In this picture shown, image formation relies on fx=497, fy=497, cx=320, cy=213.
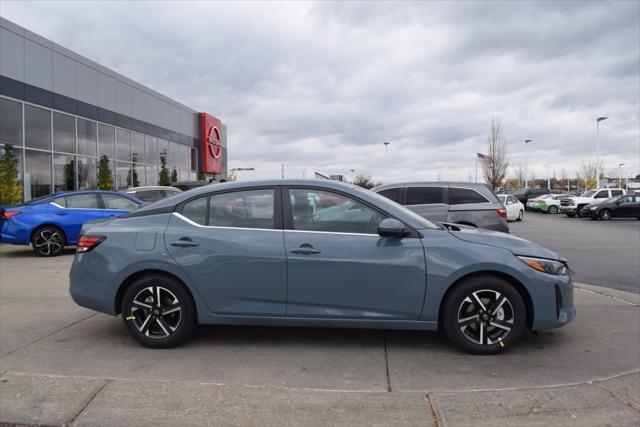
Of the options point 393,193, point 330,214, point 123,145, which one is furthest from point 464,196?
point 123,145

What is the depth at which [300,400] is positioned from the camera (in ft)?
10.9

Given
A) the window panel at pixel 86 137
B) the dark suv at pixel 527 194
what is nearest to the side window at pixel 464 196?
the window panel at pixel 86 137

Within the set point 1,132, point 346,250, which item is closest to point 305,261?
point 346,250

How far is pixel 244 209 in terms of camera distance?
447 cm

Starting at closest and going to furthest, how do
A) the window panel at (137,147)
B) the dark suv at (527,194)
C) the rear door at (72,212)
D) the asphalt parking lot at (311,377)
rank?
the asphalt parking lot at (311,377) < the rear door at (72,212) < the window panel at (137,147) < the dark suv at (527,194)

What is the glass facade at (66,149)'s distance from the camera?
18281 millimetres

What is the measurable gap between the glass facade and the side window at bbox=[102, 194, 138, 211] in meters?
8.38

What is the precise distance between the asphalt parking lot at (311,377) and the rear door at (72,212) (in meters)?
6.07

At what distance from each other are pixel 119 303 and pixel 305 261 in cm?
178

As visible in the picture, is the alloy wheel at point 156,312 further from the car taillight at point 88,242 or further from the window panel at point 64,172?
the window panel at point 64,172

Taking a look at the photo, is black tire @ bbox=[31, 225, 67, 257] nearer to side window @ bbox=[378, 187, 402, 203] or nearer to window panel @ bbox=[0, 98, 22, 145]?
side window @ bbox=[378, 187, 402, 203]

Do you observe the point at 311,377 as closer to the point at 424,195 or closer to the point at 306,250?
the point at 306,250

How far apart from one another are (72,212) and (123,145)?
635 inches

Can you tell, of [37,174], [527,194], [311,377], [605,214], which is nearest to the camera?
[311,377]
